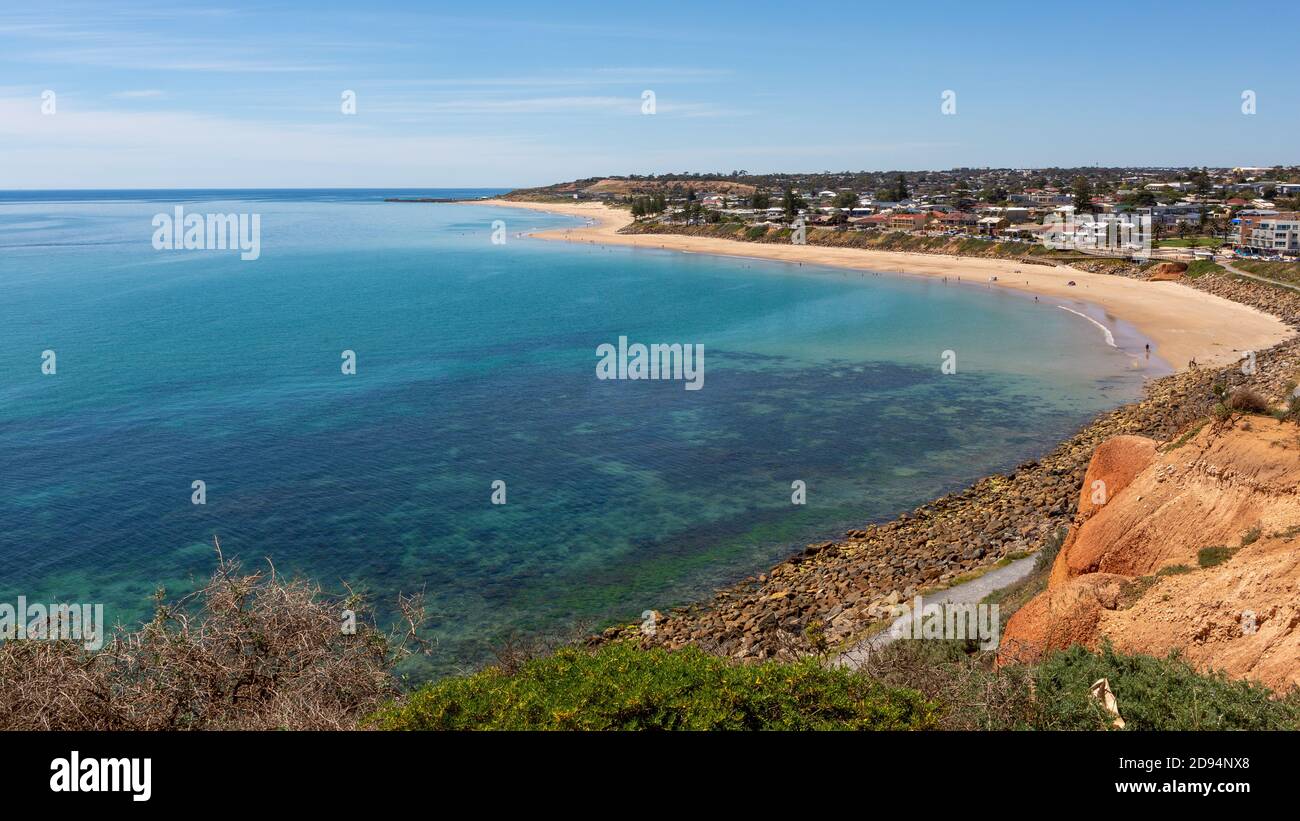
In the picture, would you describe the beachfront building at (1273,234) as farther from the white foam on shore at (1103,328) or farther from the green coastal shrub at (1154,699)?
the green coastal shrub at (1154,699)

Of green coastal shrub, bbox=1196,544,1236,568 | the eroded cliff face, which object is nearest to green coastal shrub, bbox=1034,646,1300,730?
the eroded cliff face

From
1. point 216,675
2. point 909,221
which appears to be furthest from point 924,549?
point 909,221

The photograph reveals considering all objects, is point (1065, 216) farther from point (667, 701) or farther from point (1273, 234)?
point (667, 701)

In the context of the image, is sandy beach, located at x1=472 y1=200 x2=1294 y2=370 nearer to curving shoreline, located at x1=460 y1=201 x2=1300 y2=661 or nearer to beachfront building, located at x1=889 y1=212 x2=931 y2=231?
curving shoreline, located at x1=460 y1=201 x2=1300 y2=661

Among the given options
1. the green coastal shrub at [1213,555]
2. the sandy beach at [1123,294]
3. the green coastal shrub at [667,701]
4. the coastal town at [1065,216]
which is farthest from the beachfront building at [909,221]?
the green coastal shrub at [667,701]
